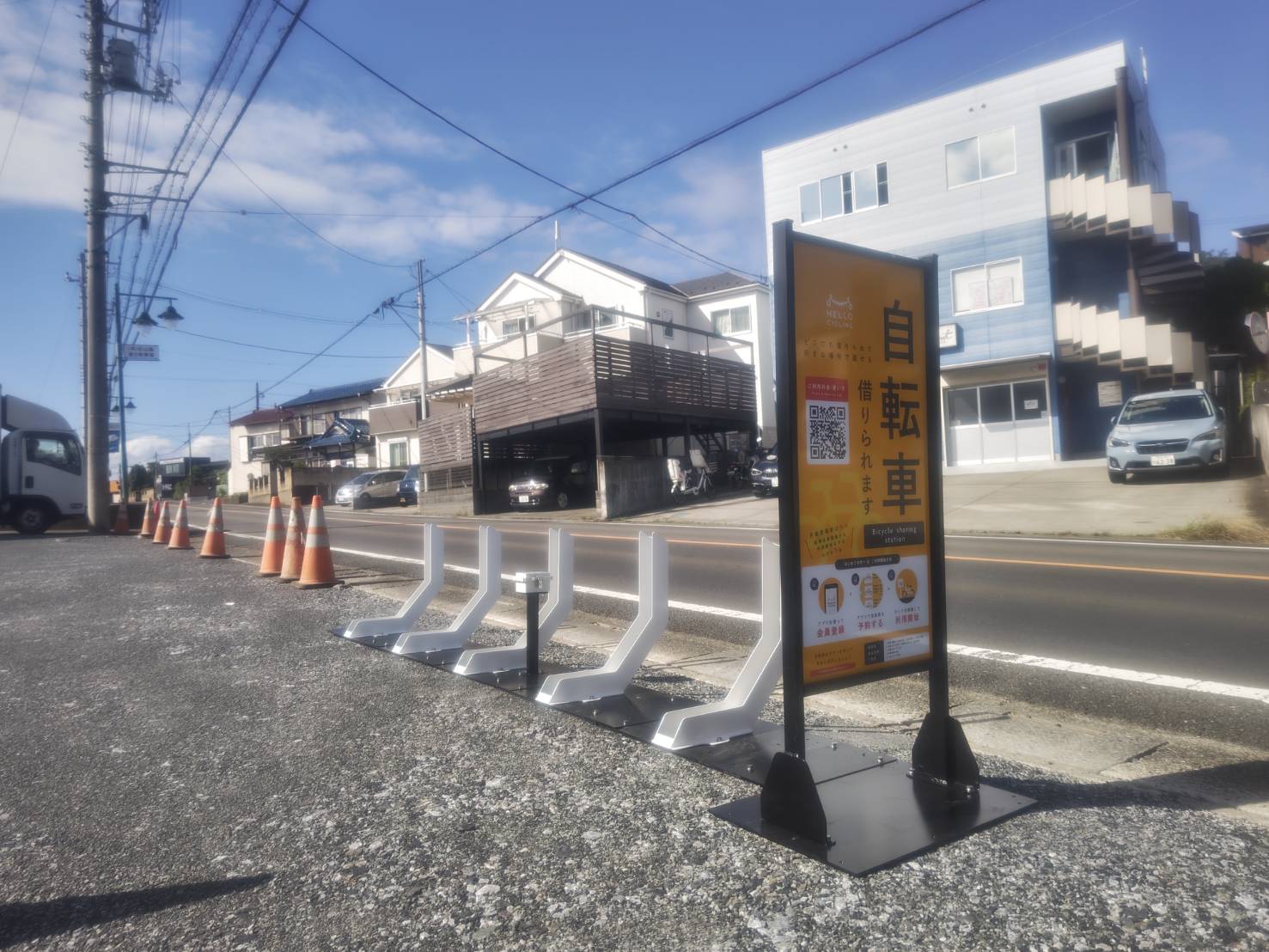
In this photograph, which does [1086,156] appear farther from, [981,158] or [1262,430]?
[1262,430]

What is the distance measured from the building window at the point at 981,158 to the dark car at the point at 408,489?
2151cm

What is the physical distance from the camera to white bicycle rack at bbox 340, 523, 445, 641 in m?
6.24

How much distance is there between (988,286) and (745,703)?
2190 centimetres

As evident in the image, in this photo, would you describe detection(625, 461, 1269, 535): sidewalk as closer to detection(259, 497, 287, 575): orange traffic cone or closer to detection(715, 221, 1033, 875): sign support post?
detection(259, 497, 287, 575): orange traffic cone

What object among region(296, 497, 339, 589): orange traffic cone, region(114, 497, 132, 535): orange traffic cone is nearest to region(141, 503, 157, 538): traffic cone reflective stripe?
region(114, 497, 132, 535): orange traffic cone

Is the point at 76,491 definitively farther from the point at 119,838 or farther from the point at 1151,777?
the point at 1151,777

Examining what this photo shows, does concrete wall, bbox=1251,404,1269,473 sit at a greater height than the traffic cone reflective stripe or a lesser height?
greater

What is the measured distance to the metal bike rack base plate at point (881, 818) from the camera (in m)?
2.82

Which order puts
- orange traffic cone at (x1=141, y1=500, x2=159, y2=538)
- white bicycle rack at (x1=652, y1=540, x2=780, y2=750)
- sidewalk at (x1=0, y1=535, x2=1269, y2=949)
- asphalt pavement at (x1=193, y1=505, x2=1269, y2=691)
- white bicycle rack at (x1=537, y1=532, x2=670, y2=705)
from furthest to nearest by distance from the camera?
orange traffic cone at (x1=141, y1=500, x2=159, y2=538) < asphalt pavement at (x1=193, y1=505, x2=1269, y2=691) < white bicycle rack at (x1=537, y1=532, x2=670, y2=705) < white bicycle rack at (x1=652, y1=540, x2=780, y2=750) < sidewalk at (x1=0, y1=535, x2=1269, y2=949)

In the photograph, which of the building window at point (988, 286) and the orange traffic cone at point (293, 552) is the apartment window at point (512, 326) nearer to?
the building window at point (988, 286)

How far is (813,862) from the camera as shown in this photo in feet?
9.07

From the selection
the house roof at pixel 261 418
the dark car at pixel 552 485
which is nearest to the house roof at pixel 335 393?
the house roof at pixel 261 418

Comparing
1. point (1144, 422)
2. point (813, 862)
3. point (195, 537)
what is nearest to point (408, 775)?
point (813, 862)

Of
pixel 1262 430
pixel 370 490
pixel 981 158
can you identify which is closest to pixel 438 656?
pixel 1262 430
